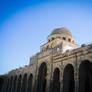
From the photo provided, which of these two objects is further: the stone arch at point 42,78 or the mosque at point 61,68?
the stone arch at point 42,78

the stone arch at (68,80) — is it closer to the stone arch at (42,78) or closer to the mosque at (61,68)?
the mosque at (61,68)

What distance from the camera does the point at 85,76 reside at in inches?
637

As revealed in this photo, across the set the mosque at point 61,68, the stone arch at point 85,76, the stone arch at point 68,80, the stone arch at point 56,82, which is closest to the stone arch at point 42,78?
the mosque at point 61,68

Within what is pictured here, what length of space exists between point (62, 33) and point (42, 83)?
39.6 feet

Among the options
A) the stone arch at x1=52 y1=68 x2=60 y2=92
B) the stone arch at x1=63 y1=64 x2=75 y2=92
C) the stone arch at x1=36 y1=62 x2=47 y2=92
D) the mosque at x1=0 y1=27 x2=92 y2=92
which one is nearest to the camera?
the mosque at x1=0 y1=27 x2=92 y2=92

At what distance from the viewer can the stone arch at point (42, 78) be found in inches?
908

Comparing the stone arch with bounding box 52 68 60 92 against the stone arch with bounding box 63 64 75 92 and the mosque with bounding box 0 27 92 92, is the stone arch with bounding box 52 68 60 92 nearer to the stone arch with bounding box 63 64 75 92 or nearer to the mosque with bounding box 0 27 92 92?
the mosque with bounding box 0 27 92 92

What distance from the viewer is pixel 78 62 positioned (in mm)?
15961

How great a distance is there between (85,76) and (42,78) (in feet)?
31.8

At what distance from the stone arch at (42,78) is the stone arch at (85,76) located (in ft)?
28.2

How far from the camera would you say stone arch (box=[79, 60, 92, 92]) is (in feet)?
51.0

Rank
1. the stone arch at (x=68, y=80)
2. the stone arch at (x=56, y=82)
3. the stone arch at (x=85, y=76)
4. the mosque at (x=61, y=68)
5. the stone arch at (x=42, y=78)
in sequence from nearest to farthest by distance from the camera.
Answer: the stone arch at (x=85, y=76)
the mosque at (x=61, y=68)
the stone arch at (x=68, y=80)
the stone arch at (x=56, y=82)
the stone arch at (x=42, y=78)

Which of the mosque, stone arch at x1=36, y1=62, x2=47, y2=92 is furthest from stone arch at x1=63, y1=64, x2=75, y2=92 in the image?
stone arch at x1=36, y1=62, x2=47, y2=92

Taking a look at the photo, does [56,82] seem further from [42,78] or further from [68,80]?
[42,78]
